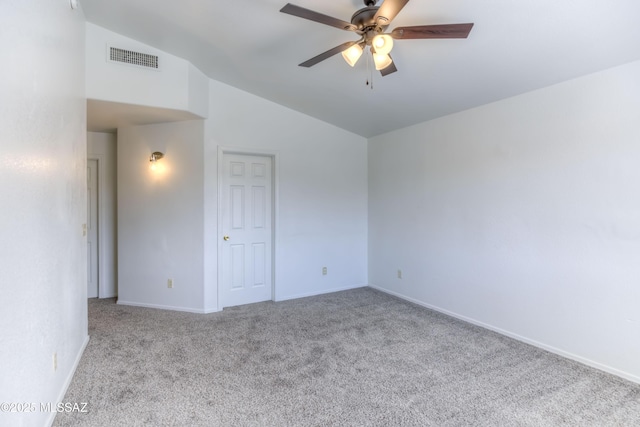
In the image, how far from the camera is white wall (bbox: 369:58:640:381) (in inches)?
95.0

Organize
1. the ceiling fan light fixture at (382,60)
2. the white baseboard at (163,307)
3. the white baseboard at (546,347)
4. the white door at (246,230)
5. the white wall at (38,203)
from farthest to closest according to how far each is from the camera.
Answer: the white door at (246,230) < the white baseboard at (163,307) < the white baseboard at (546,347) < the ceiling fan light fixture at (382,60) < the white wall at (38,203)

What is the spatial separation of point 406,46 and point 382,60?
2.04 ft

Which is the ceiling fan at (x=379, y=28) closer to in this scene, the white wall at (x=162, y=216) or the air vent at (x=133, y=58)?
the air vent at (x=133, y=58)

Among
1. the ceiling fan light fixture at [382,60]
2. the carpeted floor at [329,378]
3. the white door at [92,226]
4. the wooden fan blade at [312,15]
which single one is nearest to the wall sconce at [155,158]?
the white door at [92,226]

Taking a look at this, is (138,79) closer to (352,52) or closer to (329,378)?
(352,52)

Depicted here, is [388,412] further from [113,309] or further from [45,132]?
[113,309]

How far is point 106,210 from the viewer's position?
14.5ft

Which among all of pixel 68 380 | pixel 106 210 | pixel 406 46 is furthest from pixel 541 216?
pixel 106 210

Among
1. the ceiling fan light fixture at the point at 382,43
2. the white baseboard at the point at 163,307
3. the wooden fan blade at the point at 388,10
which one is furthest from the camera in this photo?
the white baseboard at the point at 163,307

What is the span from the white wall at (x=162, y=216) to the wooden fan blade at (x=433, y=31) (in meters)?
2.71

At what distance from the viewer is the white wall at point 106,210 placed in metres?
4.38

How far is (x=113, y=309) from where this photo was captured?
3.89 m

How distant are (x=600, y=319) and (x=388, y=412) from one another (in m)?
1.91

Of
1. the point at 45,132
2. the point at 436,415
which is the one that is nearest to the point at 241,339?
the point at 436,415
